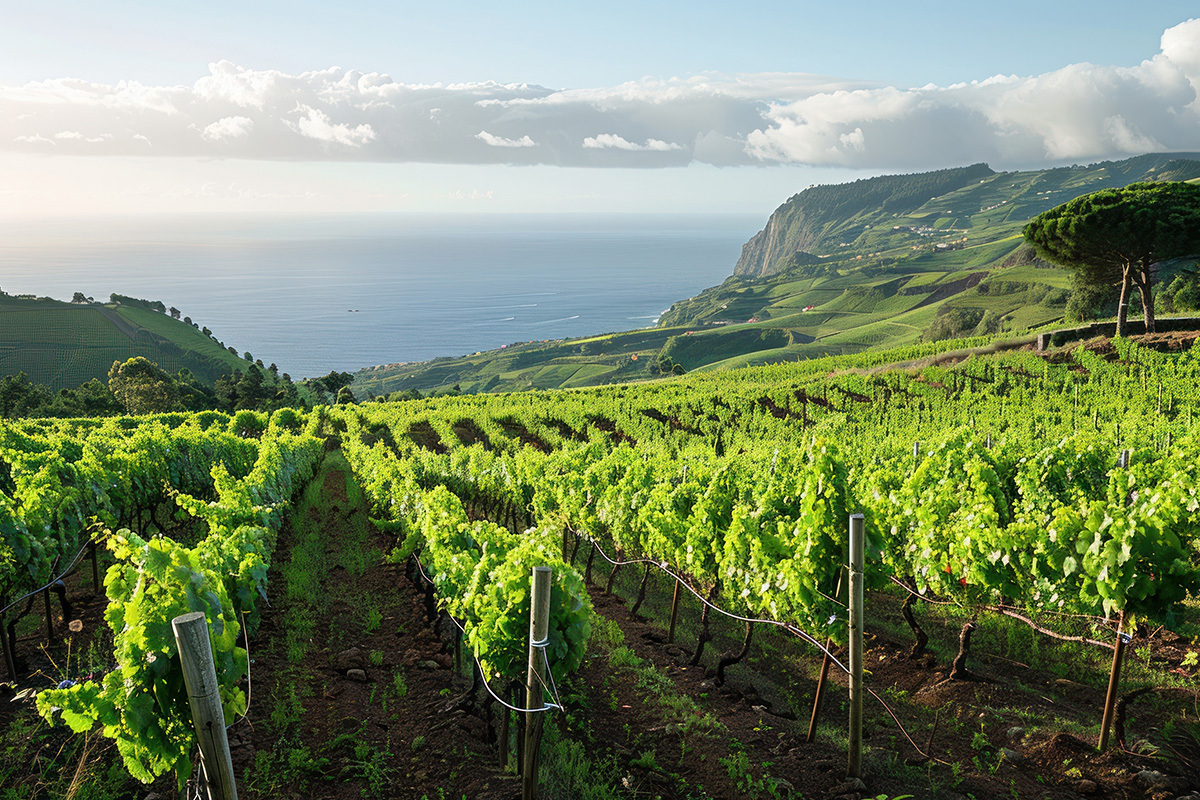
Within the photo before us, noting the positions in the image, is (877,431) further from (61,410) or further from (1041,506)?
(61,410)

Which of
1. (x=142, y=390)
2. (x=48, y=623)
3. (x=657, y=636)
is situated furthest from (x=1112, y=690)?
(x=142, y=390)

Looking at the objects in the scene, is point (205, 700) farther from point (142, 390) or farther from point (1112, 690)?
point (142, 390)

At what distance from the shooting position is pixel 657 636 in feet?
36.4

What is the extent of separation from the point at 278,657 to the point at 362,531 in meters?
8.60

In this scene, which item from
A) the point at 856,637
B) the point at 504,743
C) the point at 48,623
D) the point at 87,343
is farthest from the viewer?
the point at 87,343

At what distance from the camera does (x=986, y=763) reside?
7.09 meters

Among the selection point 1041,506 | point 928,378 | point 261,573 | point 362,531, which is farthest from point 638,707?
point 928,378

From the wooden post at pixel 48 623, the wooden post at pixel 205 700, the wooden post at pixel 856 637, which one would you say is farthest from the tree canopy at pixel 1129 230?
the wooden post at pixel 48 623

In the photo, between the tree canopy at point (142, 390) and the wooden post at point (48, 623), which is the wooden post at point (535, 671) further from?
the tree canopy at point (142, 390)

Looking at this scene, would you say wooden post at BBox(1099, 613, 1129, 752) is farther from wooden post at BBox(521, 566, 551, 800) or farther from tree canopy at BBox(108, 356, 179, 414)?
tree canopy at BBox(108, 356, 179, 414)

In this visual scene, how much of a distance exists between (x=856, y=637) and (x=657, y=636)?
511cm

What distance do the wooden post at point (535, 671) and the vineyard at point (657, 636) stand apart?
0.04m

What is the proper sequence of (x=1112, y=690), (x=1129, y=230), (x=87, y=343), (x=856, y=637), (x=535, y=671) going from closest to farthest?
(x=535, y=671) → (x=856, y=637) → (x=1112, y=690) → (x=1129, y=230) → (x=87, y=343)

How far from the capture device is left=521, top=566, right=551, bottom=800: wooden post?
18.3 feet
